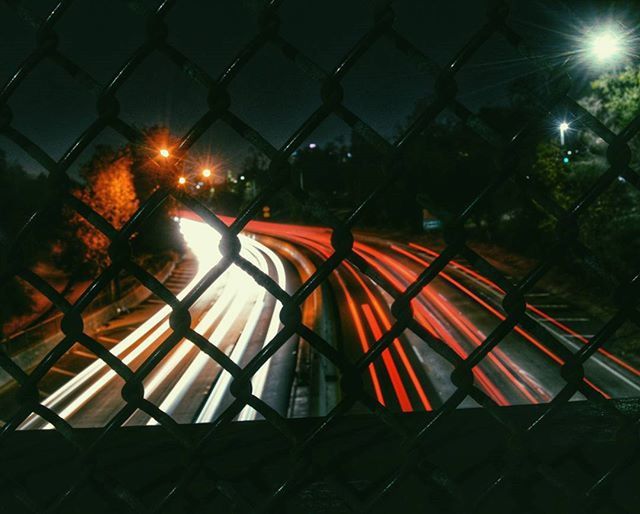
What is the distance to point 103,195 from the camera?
83.0 feet

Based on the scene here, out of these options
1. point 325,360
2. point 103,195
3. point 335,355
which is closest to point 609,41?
point 335,355

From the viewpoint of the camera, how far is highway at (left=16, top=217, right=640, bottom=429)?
1602cm

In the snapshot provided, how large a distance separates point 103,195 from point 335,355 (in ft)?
86.6

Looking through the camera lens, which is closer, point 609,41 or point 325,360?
point 609,41

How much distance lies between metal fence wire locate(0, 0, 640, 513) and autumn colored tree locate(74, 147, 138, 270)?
24995 millimetres

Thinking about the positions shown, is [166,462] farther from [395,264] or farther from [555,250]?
[395,264]

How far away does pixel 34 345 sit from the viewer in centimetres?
1828

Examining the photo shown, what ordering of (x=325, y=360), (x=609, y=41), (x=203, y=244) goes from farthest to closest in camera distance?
1. (x=203, y=244)
2. (x=325, y=360)
3. (x=609, y=41)

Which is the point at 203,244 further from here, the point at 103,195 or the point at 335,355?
the point at 335,355

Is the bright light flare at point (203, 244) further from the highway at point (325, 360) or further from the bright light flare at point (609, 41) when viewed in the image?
the bright light flare at point (609, 41)

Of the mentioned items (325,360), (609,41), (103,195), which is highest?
(103,195)

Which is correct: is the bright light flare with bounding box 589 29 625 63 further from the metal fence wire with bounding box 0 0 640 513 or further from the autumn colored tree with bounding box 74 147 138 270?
the autumn colored tree with bounding box 74 147 138 270

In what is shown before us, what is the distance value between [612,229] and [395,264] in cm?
1965

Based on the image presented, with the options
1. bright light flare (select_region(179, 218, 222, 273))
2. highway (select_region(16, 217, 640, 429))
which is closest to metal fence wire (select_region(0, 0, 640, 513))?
highway (select_region(16, 217, 640, 429))
